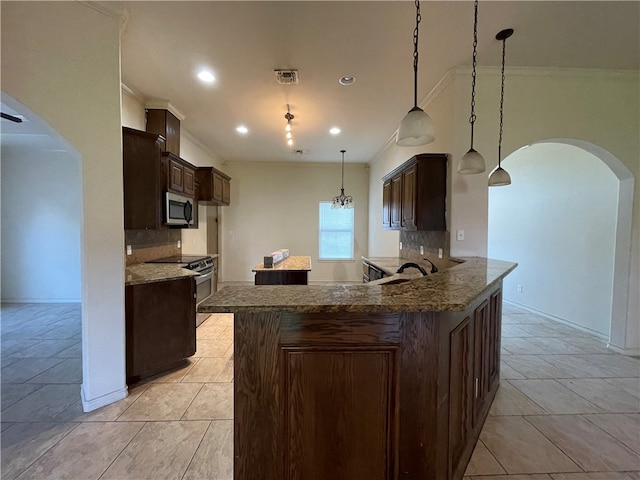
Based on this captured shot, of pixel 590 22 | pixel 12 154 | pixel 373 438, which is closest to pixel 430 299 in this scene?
pixel 373 438

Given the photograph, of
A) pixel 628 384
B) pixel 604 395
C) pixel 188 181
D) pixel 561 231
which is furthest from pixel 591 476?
pixel 188 181

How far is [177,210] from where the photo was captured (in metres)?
3.69

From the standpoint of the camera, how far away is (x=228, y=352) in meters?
3.22

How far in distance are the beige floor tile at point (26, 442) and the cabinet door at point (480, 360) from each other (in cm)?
272

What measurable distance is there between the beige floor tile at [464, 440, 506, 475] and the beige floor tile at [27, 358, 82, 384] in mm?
3190

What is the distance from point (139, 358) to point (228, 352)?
0.94 metres

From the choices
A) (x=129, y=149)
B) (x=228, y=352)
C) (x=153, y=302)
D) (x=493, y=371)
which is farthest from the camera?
Answer: (x=228, y=352)

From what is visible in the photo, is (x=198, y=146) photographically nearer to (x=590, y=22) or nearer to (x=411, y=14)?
(x=411, y=14)

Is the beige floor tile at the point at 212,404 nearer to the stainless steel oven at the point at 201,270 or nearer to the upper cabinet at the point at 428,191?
the stainless steel oven at the point at 201,270

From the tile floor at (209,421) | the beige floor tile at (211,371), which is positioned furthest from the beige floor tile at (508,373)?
the beige floor tile at (211,371)

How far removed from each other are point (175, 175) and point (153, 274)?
1.48m

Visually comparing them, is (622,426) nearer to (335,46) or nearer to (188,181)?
(335,46)

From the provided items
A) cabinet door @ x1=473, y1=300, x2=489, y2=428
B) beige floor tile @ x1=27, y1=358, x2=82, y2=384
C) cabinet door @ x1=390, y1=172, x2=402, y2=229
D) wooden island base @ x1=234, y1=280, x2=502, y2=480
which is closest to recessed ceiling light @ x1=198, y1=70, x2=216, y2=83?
cabinet door @ x1=390, y1=172, x2=402, y2=229

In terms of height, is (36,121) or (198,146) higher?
(198,146)
